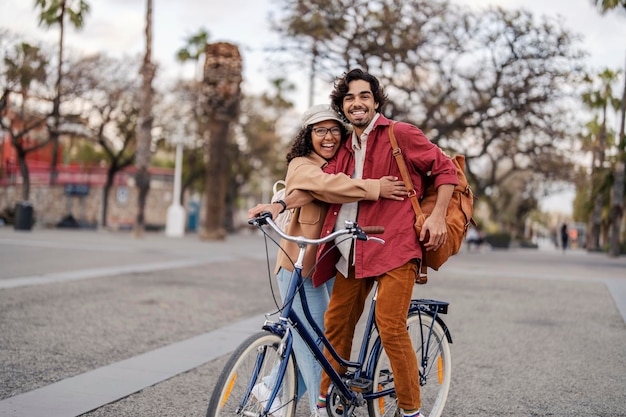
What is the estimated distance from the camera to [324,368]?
10.9 feet

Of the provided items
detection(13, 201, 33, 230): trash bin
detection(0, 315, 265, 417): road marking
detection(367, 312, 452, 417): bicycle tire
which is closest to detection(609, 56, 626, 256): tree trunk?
detection(13, 201, 33, 230): trash bin

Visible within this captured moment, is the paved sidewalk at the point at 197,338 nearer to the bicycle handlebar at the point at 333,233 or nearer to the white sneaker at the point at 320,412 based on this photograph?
the white sneaker at the point at 320,412

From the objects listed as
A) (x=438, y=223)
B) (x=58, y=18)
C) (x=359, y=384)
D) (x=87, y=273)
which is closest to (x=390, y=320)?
(x=359, y=384)

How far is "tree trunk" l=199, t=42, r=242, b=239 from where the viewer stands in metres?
23.6

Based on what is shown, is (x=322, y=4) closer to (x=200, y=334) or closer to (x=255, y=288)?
(x=255, y=288)

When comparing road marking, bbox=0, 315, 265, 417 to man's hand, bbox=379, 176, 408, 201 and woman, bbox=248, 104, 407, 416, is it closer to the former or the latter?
woman, bbox=248, 104, 407, 416

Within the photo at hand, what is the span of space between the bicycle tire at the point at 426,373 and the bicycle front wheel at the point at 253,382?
598 mm

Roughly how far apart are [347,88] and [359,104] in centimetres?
13

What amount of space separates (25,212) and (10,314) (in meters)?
19.2

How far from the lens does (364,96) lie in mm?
3520

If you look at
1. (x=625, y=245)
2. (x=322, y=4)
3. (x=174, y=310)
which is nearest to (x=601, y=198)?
(x=625, y=245)

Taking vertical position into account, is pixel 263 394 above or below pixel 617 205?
below

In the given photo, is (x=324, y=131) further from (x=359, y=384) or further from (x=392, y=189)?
(x=359, y=384)

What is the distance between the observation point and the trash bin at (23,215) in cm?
2495
